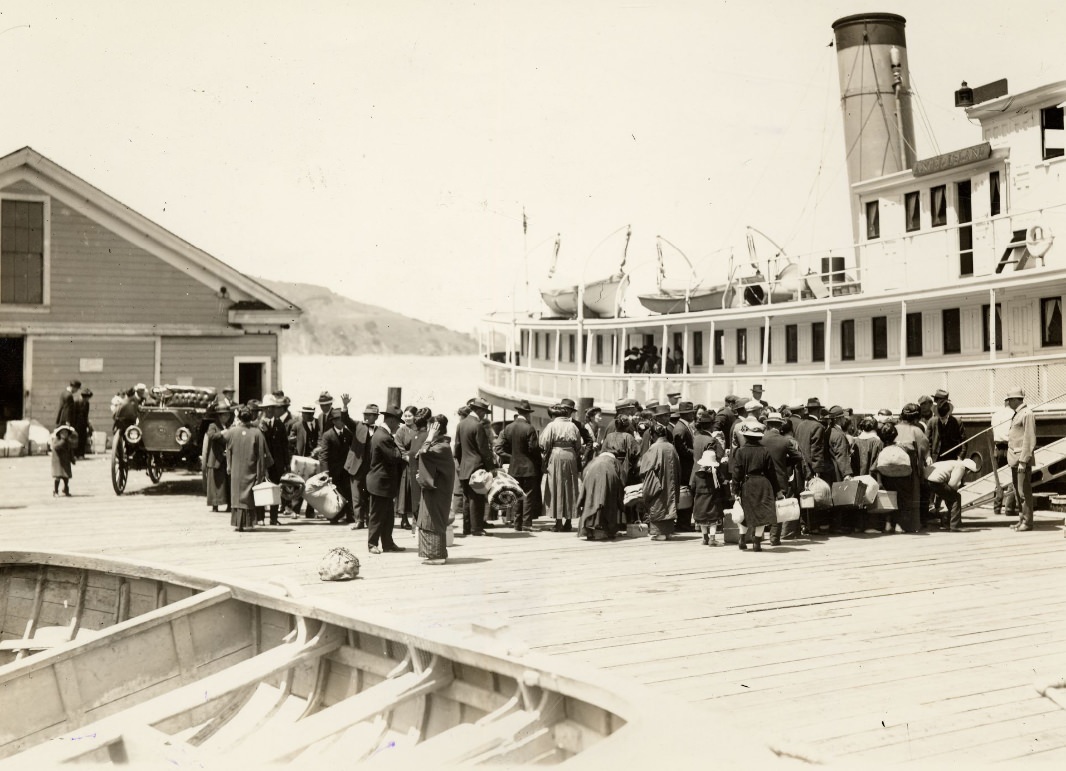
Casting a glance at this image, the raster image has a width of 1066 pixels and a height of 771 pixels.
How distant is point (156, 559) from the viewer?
1006cm

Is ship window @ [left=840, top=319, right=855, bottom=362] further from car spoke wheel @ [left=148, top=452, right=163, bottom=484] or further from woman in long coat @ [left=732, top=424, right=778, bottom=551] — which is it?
car spoke wheel @ [left=148, top=452, right=163, bottom=484]

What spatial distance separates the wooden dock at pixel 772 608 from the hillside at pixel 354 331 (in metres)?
82.8

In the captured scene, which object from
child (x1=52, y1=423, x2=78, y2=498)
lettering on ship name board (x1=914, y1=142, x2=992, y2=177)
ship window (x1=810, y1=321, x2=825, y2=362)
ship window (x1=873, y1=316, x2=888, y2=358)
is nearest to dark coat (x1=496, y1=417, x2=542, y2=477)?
child (x1=52, y1=423, x2=78, y2=498)

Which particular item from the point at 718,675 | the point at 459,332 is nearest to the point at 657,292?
the point at 718,675

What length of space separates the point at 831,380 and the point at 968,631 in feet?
41.0

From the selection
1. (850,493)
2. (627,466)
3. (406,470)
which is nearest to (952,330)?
(850,493)

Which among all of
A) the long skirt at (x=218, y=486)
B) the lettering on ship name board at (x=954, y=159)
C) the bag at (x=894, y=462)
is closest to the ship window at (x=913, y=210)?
the lettering on ship name board at (x=954, y=159)

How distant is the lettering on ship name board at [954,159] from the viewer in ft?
60.5

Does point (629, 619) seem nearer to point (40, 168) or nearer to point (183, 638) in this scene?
point (183, 638)

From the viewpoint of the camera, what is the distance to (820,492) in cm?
1183

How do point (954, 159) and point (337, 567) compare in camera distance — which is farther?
point (954, 159)

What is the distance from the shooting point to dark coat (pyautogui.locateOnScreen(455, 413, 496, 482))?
1193 centimetres

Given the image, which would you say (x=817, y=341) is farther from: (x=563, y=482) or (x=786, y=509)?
(x=786, y=509)

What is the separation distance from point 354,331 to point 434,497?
92.3 meters
